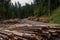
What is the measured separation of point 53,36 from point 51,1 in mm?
38504

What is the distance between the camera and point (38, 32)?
680 inches

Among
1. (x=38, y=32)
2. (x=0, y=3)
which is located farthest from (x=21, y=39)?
(x=0, y=3)

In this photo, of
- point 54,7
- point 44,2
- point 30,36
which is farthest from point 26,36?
point 44,2

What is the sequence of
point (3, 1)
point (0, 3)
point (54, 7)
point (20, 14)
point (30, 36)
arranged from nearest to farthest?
point (30, 36) < point (54, 7) < point (0, 3) < point (3, 1) < point (20, 14)

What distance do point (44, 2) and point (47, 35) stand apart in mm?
42538

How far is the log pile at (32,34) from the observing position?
44.4 feet

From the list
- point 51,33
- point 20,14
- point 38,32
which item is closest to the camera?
point 38,32

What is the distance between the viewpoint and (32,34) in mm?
15523

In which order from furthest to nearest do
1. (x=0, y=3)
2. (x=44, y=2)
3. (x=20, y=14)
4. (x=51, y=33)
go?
(x=20, y=14) → (x=0, y=3) → (x=44, y=2) → (x=51, y=33)

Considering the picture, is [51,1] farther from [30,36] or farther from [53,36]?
[30,36]

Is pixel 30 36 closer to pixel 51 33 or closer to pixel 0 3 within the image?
pixel 51 33

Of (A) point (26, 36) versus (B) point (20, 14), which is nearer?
(A) point (26, 36)

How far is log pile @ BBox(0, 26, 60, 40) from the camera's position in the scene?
13540 mm

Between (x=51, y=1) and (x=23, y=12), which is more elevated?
(x=51, y=1)
